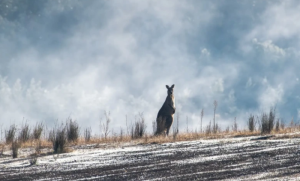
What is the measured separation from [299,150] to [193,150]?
6.88 feet

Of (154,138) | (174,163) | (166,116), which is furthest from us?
(166,116)

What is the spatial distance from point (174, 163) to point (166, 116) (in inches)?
308

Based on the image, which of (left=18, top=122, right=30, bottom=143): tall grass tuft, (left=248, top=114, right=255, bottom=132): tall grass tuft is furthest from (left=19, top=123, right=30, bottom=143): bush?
(left=248, top=114, right=255, bottom=132): tall grass tuft

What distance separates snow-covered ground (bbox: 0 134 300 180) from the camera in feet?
24.0

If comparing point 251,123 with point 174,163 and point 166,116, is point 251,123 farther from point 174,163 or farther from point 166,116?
point 174,163

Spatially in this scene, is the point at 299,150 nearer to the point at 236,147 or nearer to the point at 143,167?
the point at 236,147

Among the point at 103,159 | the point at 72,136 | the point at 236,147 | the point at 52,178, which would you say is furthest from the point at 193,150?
the point at 72,136

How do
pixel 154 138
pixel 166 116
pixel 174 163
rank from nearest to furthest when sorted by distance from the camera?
pixel 174 163 < pixel 154 138 < pixel 166 116

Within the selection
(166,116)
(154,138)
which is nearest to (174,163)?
(154,138)

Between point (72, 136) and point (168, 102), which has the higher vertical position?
point (168, 102)

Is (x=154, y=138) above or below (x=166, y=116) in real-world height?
below

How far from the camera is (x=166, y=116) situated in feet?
53.5

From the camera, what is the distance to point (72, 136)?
14875 millimetres

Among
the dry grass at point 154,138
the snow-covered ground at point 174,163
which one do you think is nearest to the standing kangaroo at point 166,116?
the dry grass at point 154,138
